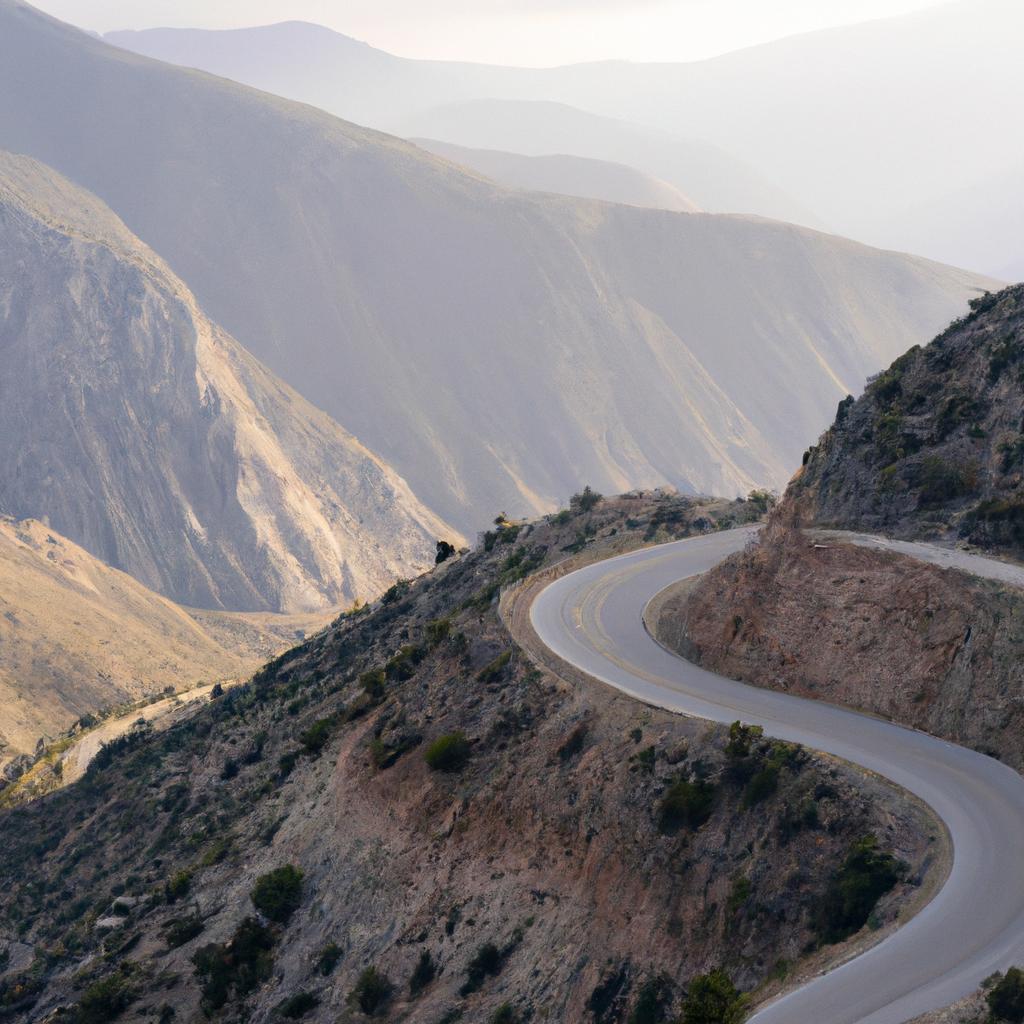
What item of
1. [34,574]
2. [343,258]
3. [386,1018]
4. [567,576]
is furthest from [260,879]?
[343,258]

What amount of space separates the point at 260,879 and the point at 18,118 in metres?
182

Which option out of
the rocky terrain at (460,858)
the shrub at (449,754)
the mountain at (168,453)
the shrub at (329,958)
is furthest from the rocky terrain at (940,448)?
the mountain at (168,453)

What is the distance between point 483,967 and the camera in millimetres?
25156

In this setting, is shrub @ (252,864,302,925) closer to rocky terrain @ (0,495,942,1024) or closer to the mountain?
rocky terrain @ (0,495,942,1024)

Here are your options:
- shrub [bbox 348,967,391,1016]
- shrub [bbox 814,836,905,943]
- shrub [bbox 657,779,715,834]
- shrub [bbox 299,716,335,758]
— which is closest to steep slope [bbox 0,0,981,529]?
shrub [bbox 299,716,335,758]

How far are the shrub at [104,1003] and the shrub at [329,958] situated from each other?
232 inches

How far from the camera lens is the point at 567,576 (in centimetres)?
4388

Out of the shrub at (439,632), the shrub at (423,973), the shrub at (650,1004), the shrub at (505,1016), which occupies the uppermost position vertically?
the shrub at (439,632)

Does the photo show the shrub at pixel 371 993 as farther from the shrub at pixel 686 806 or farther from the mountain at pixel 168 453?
the mountain at pixel 168 453

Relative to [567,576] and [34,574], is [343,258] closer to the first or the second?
[34,574]

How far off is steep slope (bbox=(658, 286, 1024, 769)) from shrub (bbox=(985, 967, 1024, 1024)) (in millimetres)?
8227

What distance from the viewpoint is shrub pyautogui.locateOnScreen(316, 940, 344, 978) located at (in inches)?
1135

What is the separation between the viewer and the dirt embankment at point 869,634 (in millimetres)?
25359

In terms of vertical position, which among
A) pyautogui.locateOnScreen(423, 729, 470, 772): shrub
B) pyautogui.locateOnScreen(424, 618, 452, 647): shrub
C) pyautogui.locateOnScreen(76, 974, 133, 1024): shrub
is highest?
pyautogui.locateOnScreen(424, 618, 452, 647): shrub
